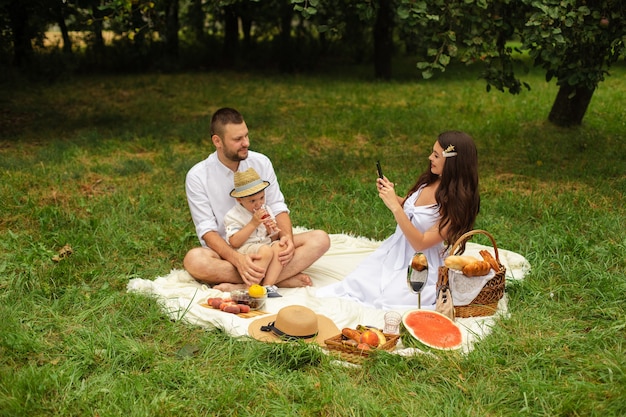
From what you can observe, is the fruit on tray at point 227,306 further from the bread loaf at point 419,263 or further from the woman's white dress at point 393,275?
the bread loaf at point 419,263

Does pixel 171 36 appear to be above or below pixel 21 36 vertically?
below

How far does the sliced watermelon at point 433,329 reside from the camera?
4223 millimetres

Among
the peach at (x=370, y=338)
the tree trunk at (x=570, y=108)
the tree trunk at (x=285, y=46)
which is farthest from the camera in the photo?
the tree trunk at (x=285, y=46)

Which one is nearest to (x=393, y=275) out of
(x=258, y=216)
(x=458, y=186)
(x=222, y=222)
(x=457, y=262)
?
(x=457, y=262)

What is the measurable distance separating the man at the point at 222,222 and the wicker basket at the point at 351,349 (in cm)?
110

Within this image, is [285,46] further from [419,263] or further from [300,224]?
[419,263]

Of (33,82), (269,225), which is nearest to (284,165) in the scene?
(269,225)

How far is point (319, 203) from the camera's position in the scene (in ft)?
23.9

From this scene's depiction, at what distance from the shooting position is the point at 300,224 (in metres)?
6.77

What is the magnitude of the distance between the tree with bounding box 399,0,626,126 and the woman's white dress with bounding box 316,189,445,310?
2207 millimetres

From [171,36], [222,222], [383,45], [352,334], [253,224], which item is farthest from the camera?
[171,36]

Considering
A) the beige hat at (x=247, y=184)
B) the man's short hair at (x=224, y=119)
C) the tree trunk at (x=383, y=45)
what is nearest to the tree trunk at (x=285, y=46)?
the tree trunk at (x=383, y=45)

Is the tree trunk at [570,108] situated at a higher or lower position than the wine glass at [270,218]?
lower

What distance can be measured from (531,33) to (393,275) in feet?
10.3
